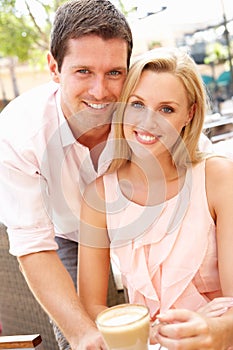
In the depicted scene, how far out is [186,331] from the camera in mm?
1127

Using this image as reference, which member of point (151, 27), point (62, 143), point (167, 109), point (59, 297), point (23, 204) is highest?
point (151, 27)

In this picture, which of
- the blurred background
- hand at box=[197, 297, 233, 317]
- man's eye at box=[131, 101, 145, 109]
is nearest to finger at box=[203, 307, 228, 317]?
hand at box=[197, 297, 233, 317]

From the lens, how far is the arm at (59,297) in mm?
1493

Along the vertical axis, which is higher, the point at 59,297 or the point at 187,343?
the point at 187,343

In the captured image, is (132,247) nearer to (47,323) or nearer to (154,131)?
(154,131)

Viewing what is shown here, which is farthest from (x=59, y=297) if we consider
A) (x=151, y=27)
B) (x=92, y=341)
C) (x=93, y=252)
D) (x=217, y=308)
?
(x=151, y=27)

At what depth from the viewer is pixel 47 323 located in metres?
2.63

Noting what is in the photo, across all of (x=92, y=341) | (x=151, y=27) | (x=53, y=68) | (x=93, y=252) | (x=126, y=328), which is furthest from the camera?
(x=151, y=27)

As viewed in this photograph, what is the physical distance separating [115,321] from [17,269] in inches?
61.3

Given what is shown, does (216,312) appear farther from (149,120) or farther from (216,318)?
(149,120)

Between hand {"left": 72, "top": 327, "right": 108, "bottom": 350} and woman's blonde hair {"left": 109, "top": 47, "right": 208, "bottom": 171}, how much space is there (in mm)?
588

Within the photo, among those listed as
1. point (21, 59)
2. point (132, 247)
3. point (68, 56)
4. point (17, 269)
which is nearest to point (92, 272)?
point (132, 247)

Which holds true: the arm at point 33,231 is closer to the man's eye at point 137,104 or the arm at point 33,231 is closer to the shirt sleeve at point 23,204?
the shirt sleeve at point 23,204

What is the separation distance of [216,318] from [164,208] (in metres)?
0.50
